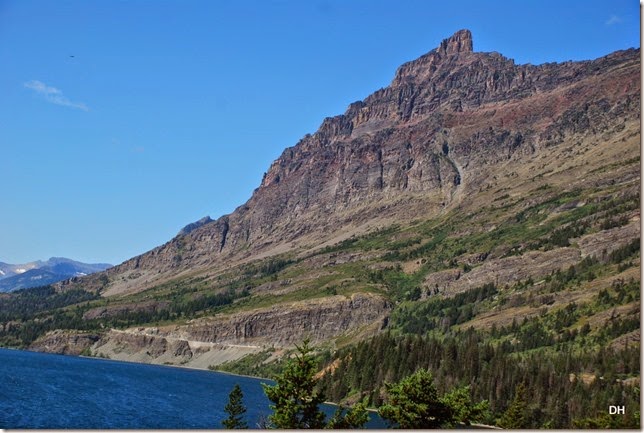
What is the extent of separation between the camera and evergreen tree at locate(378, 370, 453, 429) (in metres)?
66.2

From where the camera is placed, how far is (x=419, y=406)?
217 ft

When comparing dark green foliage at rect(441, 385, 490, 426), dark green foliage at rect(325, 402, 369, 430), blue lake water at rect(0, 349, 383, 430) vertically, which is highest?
dark green foliage at rect(441, 385, 490, 426)

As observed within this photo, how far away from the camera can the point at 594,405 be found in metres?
142

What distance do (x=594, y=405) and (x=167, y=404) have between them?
3652 inches

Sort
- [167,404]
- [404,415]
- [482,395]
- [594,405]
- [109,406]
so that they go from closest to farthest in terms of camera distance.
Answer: [404,415] → [594,405] → [109,406] → [167,404] → [482,395]

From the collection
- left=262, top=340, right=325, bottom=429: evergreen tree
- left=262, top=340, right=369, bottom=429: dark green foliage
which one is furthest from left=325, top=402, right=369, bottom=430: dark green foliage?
left=262, top=340, right=325, bottom=429: evergreen tree

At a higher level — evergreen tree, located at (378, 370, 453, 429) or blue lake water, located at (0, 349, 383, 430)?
evergreen tree, located at (378, 370, 453, 429)

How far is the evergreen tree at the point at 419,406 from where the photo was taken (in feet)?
217

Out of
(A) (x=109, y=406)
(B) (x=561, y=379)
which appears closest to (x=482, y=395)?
(B) (x=561, y=379)

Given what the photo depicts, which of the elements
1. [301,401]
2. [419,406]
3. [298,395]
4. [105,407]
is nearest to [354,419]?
[301,401]

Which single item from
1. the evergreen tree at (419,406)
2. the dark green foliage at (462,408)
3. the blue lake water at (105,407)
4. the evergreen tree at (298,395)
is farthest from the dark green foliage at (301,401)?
the blue lake water at (105,407)

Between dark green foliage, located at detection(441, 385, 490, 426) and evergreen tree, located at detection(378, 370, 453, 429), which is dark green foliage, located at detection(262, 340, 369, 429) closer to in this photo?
evergreen tree, located at detection(378, 370, 453, 429)

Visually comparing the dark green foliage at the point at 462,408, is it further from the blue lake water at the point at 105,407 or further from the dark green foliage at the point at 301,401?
the blue lake water at the point at 105,407

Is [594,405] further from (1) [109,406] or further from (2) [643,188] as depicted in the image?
(2) [643,188]
